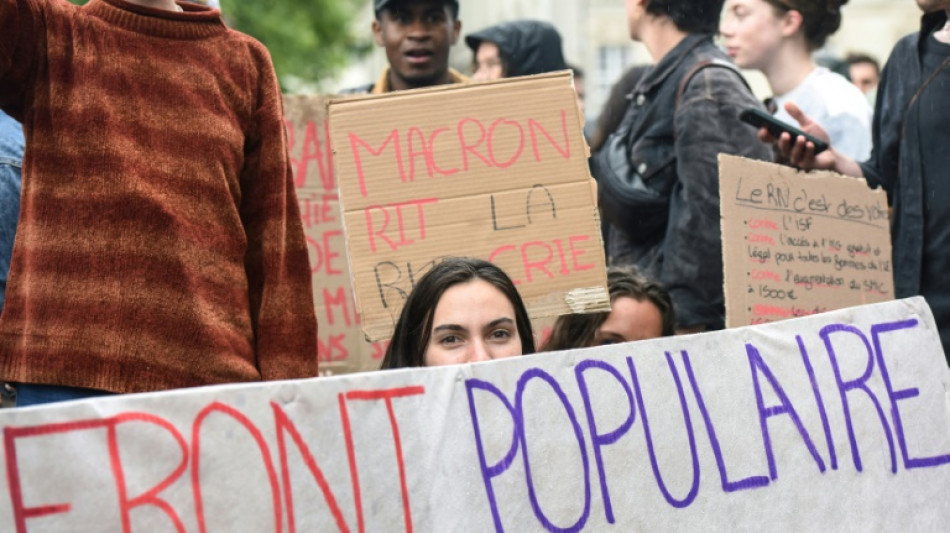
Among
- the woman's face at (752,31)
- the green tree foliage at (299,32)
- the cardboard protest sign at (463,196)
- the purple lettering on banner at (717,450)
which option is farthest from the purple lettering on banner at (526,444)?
the green tree foliage at (299,32)

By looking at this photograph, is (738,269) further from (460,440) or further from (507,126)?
(460,440)

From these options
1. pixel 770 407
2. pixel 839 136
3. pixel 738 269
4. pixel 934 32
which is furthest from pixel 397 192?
pixel 839 136

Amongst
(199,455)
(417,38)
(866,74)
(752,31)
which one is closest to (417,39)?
(417,38)

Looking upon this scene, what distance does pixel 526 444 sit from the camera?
303 centimetres

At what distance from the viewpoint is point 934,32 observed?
4.99 meters

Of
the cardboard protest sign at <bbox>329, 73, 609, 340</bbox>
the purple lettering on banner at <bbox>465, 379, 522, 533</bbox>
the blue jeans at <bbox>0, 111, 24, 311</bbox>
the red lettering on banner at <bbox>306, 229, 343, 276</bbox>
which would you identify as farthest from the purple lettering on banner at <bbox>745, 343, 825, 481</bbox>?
the red lettering on banner at <bbox>306, 229, 343, 276</bbox>

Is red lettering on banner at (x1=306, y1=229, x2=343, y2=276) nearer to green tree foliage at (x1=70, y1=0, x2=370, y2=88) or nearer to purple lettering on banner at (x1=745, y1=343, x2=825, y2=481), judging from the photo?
purple lettering on banner at (x1=745, y1=343, x2=825, y2=481)

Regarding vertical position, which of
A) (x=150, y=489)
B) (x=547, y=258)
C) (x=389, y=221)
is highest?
(x=389, y=221)

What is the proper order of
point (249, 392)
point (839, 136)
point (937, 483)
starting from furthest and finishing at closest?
point (839, 136), point (937, 483), point (249, 392)

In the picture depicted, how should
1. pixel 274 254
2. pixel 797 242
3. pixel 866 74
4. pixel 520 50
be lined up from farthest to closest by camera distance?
pixel 866 74
pixel 520 50
pixel 797 242
pixel 274 254

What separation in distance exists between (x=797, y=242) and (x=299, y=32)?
18.5 meters

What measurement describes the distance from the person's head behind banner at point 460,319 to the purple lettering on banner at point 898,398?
2.97 ft

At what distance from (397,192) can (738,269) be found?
1.04 m

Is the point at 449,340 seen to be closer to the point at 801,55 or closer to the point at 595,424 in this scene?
the point at 595,424
